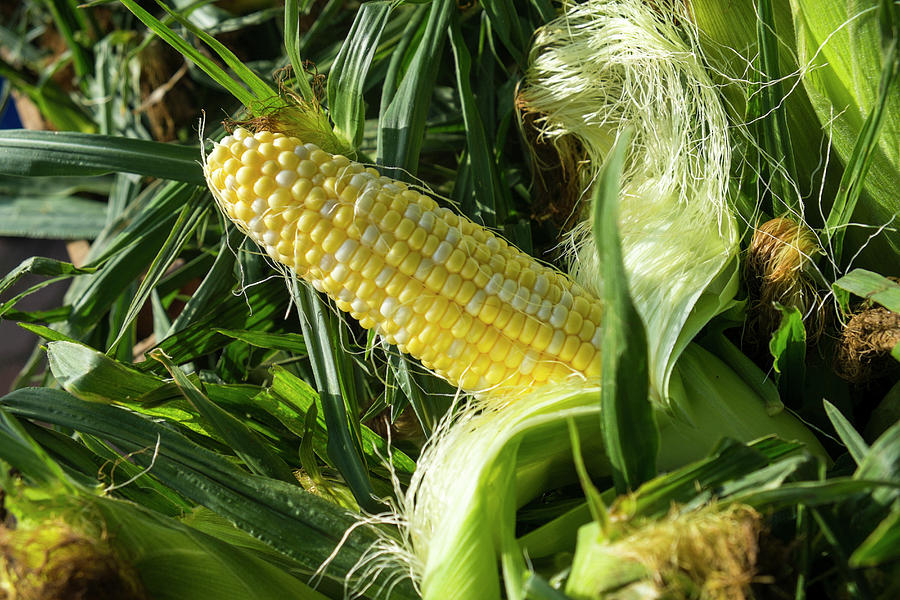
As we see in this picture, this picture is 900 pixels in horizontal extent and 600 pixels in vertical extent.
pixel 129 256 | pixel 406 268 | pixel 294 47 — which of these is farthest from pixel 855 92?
pixel 129 256

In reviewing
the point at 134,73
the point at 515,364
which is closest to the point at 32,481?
the point at 515,364

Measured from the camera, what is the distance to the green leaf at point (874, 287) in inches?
22.4

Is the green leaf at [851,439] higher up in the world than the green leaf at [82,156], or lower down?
lower down

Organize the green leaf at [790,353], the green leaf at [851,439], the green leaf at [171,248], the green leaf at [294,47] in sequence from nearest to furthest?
the green leaf at [851,439] → the green leaf at [790,353] → the green leaf at [294,47] → the green leaf at [171,248]

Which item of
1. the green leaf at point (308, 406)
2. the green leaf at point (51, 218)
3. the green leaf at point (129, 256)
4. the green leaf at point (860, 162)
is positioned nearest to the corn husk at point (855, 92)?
the green leaf at point (860, 162)

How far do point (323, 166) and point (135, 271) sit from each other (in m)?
0.48

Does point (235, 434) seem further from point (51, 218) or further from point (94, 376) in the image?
point (51, 218)

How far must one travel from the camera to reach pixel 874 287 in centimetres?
59

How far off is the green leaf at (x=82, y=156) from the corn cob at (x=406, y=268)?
20cm

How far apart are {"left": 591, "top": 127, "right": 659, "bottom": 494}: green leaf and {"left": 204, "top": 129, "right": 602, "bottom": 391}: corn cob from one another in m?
0.15

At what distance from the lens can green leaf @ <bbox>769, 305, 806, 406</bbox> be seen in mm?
622

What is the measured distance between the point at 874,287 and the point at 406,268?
428 millimetres

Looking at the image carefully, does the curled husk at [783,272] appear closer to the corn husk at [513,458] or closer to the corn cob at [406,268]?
the corn husk at [513,458]

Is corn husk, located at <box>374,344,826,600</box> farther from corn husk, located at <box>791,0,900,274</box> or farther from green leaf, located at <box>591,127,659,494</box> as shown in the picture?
corn husk, located at <box>791,0,900,274</box>
